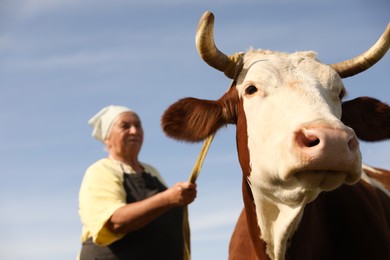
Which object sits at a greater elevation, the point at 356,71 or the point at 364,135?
the point at 356,71

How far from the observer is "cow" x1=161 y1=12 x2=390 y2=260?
4.10 metres

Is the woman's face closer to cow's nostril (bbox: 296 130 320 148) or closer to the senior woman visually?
the senior woman

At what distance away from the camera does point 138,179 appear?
604cm

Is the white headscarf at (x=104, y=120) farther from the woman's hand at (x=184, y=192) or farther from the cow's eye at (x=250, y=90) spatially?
the cow's eye at (x=250, y=90)

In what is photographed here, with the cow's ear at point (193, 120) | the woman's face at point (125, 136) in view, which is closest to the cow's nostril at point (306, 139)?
the cow's ear at point (193, 120)

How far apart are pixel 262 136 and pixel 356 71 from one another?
1278 mm

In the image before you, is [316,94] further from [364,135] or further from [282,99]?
[364,135]

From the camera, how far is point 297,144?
4.07 metres

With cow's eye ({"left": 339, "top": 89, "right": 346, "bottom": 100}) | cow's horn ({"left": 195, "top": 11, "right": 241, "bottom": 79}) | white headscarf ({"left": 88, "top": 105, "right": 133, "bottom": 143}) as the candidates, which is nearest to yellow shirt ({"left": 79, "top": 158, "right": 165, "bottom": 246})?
white headscarf ({"left": 88, "top": 105, "right": 133, "bottom": 143})

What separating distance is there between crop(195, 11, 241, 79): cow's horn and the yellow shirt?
1363 mm

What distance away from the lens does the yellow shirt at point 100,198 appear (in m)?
5.55

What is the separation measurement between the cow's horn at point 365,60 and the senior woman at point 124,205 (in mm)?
1696

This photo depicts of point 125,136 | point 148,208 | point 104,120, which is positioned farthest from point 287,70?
point 104,120

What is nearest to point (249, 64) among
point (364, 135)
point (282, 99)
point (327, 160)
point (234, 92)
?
point (234, 92)
